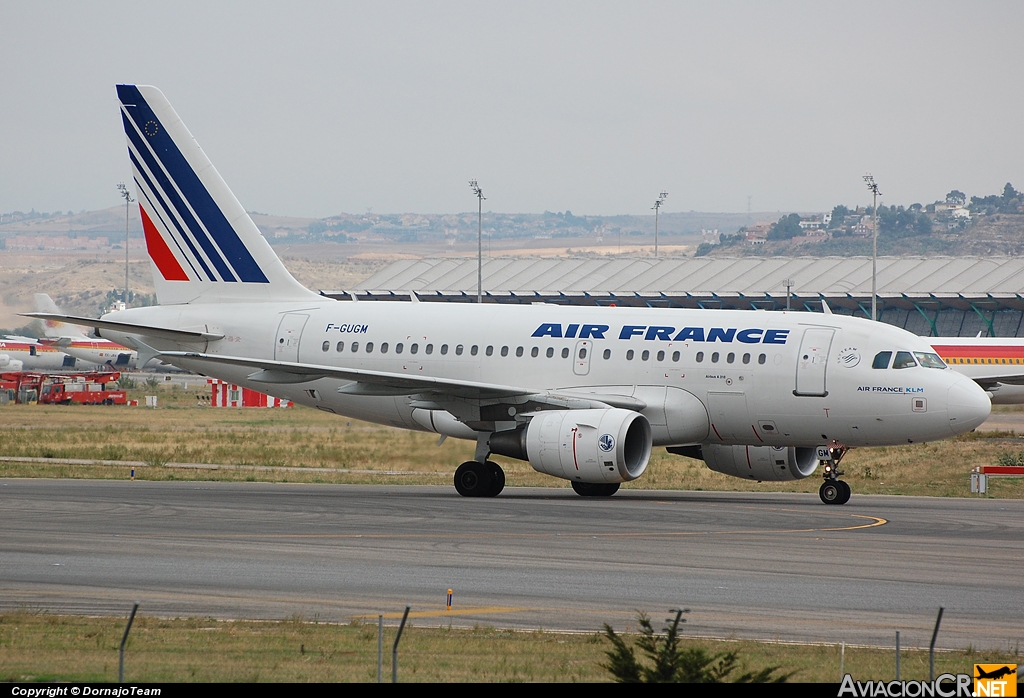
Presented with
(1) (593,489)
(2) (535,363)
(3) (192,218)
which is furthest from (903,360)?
(3) (192,218)

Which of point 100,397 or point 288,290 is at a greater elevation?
point 288,290

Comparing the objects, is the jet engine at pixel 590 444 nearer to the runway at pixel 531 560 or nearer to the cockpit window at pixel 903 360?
the runway at pixel 531 560

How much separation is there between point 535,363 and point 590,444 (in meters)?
4.37

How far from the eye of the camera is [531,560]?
22078 mm

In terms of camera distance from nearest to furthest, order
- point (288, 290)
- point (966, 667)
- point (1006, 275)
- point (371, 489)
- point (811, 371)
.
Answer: point (966, 667) < point (811, 371) < point (371, 489) < point (288, 290) < point (1006, 275)

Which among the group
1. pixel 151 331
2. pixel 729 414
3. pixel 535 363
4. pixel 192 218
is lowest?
pixel 729 414

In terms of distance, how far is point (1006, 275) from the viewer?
380 ft

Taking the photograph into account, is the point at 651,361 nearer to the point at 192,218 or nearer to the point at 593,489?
the point at 593,489

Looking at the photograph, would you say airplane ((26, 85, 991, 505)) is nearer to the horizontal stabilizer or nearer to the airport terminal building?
the horizontal stabilizer

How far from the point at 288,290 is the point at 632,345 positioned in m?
10.7

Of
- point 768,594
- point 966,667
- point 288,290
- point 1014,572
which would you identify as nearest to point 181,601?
point 768,594

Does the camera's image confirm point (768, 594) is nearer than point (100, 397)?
Yes

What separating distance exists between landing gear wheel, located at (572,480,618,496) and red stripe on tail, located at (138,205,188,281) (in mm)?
12952

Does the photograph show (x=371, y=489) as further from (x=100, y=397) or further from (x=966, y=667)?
(x=100, y=397)
